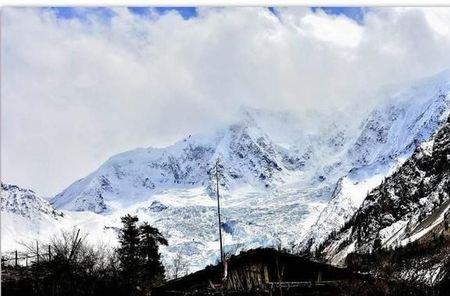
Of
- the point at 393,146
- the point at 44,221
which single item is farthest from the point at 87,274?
the point at 393,146

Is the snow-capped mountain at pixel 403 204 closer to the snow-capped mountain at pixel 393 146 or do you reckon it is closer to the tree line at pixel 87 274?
the snow-capped mountain at pixel 393 146

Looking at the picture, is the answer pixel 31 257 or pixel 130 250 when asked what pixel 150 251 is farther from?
pixel 31 257

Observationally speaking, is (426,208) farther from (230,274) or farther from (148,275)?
(230,274)

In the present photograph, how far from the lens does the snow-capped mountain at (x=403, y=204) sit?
7669 centimetres

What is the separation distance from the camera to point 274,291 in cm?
1547

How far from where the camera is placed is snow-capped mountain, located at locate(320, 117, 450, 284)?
7669 cm

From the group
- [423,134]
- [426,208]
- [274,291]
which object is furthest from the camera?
[423,134]

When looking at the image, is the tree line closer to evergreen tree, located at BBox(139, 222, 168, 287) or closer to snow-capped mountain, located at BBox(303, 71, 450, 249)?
evergreen tree, located at BBox(139, 222, 168, 287)

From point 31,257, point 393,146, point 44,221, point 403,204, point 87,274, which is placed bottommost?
point 87,274

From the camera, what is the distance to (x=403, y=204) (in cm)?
9175

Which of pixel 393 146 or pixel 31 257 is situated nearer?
pixel 31 257

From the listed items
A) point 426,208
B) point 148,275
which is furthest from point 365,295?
point 426,208

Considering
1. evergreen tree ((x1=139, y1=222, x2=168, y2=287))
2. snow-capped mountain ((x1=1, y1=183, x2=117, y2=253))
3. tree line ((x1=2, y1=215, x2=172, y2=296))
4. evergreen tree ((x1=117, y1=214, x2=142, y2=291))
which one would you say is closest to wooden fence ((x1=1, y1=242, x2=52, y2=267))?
tree line ((x1=2, y1=215, x2=172, y2=296))

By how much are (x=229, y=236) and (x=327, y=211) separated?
55.9 ft
